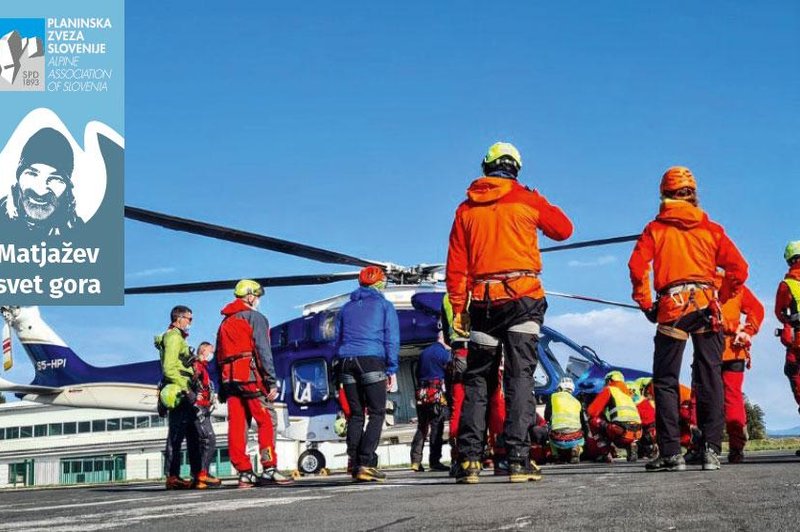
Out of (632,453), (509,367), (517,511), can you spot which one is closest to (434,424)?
(632,453)

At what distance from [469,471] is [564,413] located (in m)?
4.91

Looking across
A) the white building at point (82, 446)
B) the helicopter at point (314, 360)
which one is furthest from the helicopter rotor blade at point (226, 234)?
the white building at point (82, 446)

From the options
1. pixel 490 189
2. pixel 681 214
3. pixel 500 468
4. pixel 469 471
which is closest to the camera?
pixel 469 471

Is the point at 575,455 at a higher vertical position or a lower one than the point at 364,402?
lower

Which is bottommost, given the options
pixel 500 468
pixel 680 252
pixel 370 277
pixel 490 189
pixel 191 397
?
pixel 500 468

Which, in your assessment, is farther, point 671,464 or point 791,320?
point 791,320

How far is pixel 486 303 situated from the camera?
586cm

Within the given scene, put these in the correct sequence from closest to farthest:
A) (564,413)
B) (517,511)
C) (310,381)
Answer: (517,511), (564,413), (310,381)

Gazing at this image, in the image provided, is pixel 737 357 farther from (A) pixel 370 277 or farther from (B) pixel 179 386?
(B) pixel 179 386

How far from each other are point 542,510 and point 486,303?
2.71 metres

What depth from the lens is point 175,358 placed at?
9.12 metres

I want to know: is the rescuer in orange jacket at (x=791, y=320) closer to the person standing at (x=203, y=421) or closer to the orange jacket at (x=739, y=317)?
the orange jacket at (x=739, y=317)

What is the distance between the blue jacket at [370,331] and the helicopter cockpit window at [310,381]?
26.3 ft

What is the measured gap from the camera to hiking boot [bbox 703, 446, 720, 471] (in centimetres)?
610
